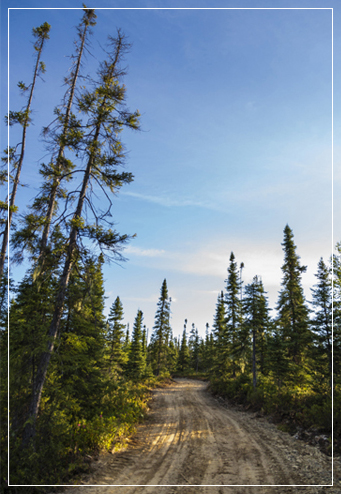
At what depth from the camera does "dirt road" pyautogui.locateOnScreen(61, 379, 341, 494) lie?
7.03m

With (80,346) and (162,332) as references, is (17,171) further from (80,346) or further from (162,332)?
(162,332)

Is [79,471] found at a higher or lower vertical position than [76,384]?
lower

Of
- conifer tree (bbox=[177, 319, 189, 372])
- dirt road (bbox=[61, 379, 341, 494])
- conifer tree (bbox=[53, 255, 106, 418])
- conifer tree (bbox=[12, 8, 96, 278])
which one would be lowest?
conifer tree (bbox=[177, 319, 189, 372])

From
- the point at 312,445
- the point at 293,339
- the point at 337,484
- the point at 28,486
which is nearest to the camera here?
the point at 28,486

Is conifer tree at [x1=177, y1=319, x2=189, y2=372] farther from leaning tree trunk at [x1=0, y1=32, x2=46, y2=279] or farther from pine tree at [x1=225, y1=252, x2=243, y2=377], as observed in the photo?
leaning tree trunk at [x1=0, y1=32, x2=46, y2=279]

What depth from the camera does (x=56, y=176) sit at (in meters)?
10.5

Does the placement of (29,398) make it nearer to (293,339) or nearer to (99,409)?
(99,409)

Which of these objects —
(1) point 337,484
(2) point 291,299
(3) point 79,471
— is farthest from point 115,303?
(1) point 337,484

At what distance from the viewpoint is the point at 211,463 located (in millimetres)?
8516

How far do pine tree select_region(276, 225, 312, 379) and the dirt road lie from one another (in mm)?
10614

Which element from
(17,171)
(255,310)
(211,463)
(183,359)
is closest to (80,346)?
(211,463)

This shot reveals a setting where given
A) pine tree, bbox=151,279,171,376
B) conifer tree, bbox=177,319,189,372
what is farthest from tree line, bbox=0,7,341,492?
conifer tree, bbox=177,319,189,372

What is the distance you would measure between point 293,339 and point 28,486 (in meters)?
A: 21.7

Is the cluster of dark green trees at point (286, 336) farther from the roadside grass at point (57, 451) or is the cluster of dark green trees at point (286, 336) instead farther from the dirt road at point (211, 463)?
the roadside grass at point (57, 451)
